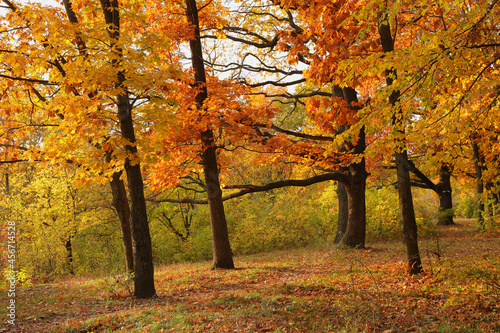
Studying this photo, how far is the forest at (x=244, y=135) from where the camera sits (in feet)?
17.8

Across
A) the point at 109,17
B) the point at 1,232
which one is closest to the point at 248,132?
the point at 109,17

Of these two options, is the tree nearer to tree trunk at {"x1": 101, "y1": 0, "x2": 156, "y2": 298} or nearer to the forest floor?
tree trunk at {"x1": 101, "y1": 0, "x2": 156, "y2": 298}

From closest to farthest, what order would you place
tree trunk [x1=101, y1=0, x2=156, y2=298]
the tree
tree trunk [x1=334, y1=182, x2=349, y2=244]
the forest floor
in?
the forest floor
the tree
tree trunk [x1=101, y1=0, x2=156, y2=298]
tree trunk [x1=334, y1=182, x2=349, y2=244]

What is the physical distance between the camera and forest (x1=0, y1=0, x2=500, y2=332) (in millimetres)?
5430

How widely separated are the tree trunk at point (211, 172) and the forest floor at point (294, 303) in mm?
1443

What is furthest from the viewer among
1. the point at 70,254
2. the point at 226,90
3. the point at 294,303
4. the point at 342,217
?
the point at 70,254

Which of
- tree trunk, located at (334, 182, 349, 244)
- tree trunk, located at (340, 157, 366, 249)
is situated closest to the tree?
tree trunk, located at (340, 157, 366, 249)

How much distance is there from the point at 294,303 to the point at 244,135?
635 centimetres

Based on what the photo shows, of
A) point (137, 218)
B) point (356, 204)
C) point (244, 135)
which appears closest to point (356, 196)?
point (356, 204)

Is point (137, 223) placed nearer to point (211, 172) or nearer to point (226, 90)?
point (211, 172)

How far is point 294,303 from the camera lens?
6270 millimetres

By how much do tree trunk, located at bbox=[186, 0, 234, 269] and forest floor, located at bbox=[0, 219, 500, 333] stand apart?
4.73 feet

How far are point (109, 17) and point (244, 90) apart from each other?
454 cm

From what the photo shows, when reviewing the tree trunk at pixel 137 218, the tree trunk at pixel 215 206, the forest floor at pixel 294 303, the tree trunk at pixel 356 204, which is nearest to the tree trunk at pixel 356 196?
the tree trunk at pixel 356 204
